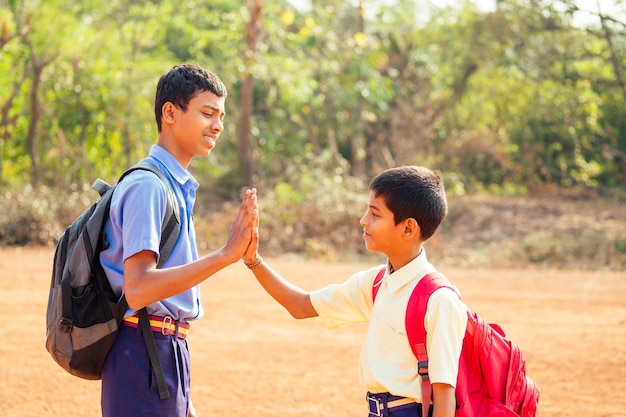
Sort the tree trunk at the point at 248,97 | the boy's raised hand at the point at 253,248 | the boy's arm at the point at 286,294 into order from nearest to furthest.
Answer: the boy's raised hand at the point at 253,248 → the boy's arm at the point at 286,294 → the tree trunk at the point at 248,97

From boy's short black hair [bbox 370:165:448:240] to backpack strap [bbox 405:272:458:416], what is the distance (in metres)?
0.25

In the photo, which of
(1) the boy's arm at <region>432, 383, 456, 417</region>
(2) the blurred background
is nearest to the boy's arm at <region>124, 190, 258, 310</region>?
(1) the boy's arm at <region>432, 383, 456, 417</region>

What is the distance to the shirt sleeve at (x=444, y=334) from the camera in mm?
2629

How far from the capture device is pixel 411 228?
2.88 metres

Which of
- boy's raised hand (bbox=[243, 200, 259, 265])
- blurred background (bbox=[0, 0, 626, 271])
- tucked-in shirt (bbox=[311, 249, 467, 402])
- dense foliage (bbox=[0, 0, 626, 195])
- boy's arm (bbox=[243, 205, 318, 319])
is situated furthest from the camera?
dense foliage (bbox=[0, 0, 626, 195])

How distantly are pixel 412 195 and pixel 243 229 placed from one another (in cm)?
56

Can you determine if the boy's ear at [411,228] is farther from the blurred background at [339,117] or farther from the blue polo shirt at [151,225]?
the blurred background at [339,117]

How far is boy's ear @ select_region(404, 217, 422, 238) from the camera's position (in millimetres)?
2873

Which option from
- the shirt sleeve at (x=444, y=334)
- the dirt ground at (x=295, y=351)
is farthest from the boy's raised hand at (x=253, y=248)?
the dirt ground at (x=295, y=351)

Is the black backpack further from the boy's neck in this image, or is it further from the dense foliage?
the dense foliage

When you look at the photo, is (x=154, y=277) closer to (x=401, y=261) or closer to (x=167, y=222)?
(x=167, y=222)

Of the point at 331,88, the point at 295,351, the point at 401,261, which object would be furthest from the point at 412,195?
the point at 331,88

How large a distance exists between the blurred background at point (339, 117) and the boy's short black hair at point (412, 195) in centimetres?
1180

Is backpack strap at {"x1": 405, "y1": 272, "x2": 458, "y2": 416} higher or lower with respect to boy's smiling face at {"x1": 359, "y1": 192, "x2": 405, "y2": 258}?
lower
